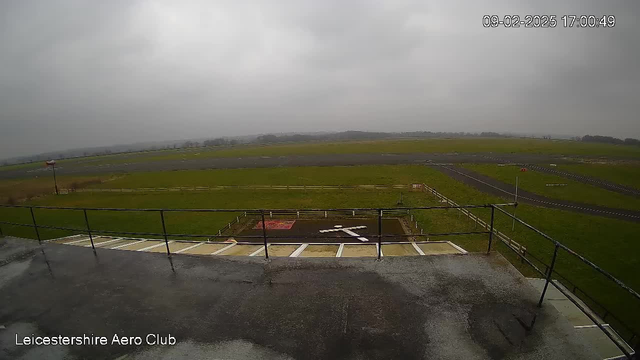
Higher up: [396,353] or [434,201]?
[396,353]

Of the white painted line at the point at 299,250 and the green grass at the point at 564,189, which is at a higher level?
the white painted line at the point at 299,250

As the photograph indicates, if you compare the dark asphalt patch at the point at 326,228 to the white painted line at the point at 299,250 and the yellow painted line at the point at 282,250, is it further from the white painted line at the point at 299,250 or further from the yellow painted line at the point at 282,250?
the white painted line at the point at 299,250

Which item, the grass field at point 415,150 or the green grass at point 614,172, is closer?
the green grass at point 614,172

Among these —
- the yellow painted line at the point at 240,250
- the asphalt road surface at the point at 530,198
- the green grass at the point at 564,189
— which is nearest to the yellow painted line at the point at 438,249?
the yellow painted line at the point at 240,250

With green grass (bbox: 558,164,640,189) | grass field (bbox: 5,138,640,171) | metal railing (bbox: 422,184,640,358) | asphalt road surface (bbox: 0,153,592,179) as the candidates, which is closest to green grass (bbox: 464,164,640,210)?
green grass (bbox: 558,164,640,189)

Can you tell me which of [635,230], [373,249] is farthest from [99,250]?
[635,230]

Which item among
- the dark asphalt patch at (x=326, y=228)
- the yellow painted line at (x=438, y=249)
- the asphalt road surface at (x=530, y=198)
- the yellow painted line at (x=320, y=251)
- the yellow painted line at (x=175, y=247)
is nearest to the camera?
the yellow painted line at (x=320, y=251)

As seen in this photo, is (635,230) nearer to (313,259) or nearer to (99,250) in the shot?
(313,259)

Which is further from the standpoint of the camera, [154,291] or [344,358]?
[154,291]
